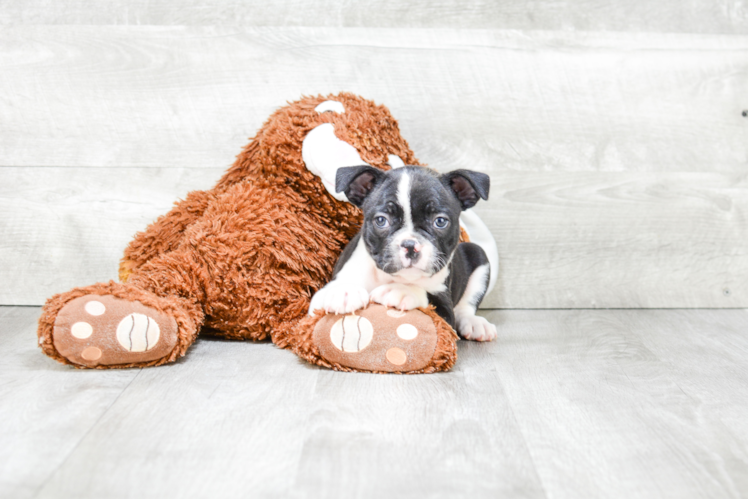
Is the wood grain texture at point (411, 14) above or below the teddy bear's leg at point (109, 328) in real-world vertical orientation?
above

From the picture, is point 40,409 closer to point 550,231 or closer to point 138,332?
point 138,332

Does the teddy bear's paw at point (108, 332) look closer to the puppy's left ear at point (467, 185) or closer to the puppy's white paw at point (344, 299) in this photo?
the puppy's white paw at point (344, 299)

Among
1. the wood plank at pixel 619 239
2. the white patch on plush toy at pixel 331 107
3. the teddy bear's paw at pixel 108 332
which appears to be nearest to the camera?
the teddy bear's paw at pixel 108 332

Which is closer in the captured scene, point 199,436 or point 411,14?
point 199,436

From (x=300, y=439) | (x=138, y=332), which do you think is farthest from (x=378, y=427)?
(x=138, y=332)

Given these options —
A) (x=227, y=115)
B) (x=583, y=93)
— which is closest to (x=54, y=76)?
(x=227, y=115)

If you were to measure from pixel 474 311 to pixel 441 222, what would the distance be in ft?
1.89

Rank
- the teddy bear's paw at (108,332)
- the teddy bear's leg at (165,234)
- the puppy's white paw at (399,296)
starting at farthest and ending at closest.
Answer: the teddy bear's leg at (165,234) < the puppy's white paw at (399,296) < the teddy bear's paw at (108,332)

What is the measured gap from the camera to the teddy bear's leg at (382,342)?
1763mm

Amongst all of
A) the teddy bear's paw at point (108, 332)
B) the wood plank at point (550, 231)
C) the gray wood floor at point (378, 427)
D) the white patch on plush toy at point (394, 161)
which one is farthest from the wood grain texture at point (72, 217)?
the teddy bear's paw at point (108, 332)

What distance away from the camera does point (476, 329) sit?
2.21 meters

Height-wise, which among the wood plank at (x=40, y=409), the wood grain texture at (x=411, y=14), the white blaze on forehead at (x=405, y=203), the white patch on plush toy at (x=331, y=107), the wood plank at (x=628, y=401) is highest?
the wood grain texture at (x=411, y=14)

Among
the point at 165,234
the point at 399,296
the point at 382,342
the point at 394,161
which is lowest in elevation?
the point at 382,342

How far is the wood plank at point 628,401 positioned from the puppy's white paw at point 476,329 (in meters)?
0.06
